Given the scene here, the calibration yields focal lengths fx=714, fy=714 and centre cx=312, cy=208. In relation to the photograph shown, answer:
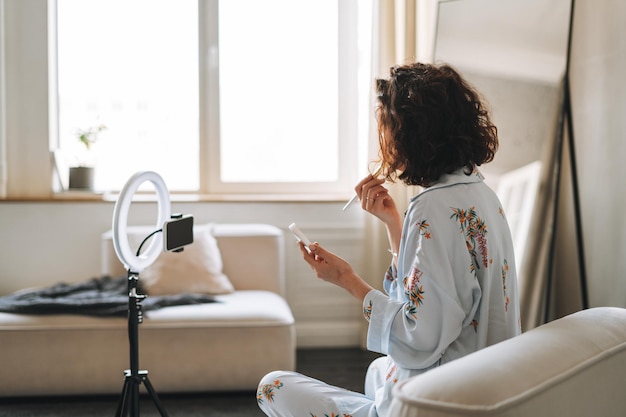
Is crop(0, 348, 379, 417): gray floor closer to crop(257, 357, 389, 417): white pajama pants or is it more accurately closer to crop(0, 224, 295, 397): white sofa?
crop(0, 224, 295, 397): white sofa

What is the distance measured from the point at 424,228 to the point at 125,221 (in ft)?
2.93

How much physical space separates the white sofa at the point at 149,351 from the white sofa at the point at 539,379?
183cm

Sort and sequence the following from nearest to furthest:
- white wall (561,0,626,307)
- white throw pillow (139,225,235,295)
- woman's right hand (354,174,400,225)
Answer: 1. woman's right hand (354,174,400,225)
2. white wall (561,0,626,307)
3. white throw pillow (139,225,235,295)

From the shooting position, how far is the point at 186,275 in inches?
133

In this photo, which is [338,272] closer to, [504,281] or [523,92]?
[504,281]

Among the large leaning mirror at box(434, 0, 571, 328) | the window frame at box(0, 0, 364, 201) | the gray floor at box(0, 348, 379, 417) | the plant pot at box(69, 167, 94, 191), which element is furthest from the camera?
the plant pot at box(69, 167, 94, 191)

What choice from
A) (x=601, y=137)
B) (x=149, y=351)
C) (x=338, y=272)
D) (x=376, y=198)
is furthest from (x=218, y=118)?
(x=338, y=272)

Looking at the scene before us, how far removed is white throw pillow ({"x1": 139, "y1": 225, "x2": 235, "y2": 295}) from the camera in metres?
3.37

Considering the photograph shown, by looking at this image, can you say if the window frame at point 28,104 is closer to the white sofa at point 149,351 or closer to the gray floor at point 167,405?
the white sofa at point 149,351

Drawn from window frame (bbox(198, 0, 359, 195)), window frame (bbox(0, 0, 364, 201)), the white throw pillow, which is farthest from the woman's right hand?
window frame (bbox(198, 0, 359, 195))

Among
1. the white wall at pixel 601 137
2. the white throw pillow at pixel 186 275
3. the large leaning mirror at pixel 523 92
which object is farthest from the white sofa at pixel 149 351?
the white wall at pixel 601 137

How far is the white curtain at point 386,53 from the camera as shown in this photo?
3834mm

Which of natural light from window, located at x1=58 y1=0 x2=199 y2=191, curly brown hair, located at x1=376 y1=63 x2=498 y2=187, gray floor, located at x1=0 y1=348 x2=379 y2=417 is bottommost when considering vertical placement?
gray floor, located at x1=0 y1=348 x2=379 y2=417

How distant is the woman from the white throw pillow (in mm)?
1809
